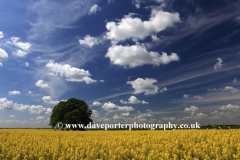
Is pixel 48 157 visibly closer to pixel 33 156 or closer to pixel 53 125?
pixel 33 156

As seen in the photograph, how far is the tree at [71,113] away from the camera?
56.3 meters

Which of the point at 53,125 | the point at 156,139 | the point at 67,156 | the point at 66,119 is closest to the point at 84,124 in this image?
the point at 66,119

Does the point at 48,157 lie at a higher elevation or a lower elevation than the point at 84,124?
higher

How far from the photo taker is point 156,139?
586 inches

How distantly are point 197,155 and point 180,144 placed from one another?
306 centimetres

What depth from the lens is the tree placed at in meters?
56.3

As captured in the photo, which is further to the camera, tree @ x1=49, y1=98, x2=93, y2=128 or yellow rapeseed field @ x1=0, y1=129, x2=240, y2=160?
tree @ x1=49, y1=98, x2=93, y2=128

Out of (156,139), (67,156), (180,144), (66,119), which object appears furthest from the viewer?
(66,119)

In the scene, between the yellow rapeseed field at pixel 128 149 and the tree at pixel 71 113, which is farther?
the tree at pixel 71 113

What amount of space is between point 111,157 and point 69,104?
184 ft

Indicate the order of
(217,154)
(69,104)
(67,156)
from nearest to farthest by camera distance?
(67,156) < (217,154) < (69,104)

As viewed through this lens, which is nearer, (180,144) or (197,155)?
(197,155)

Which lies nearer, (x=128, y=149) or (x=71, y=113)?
(x=128, y=149)

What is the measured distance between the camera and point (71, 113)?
56.2m
